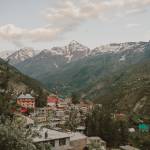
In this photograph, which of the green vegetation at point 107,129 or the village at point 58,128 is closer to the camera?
the village at point 58,128

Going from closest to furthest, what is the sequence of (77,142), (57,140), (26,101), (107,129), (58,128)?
(57,140) < (77,142) < (58,128) < (107,129) < (26,101)

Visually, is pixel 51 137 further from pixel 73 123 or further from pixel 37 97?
pixel 37 97

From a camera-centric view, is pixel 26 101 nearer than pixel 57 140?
Result: No

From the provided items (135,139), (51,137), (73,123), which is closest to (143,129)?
(135,139)

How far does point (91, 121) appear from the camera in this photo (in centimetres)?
8862

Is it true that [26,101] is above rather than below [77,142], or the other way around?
above

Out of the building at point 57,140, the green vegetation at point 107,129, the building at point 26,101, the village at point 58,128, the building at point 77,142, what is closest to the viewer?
the village at point 58,128

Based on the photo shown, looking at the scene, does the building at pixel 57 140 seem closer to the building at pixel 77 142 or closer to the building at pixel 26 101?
the building at pixel 77 142

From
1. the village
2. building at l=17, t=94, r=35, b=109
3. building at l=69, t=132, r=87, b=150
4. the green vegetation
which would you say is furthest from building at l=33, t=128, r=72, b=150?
building at l=17, t=94, r=35, b=109

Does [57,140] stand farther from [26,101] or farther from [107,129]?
[26,101]

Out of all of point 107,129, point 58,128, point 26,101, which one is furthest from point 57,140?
point 26,101

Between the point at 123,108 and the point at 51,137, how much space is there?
499ft

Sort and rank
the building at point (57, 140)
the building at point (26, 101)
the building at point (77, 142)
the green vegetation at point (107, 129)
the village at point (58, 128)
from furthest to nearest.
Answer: the building at point (26, 101), the green vegetation at point (107, 129), the building at point (77, 142), the building at point (57, 140), the village at point (58, 128)

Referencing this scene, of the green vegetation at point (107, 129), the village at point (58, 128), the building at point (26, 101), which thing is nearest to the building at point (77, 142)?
the village at point (58, 128)
